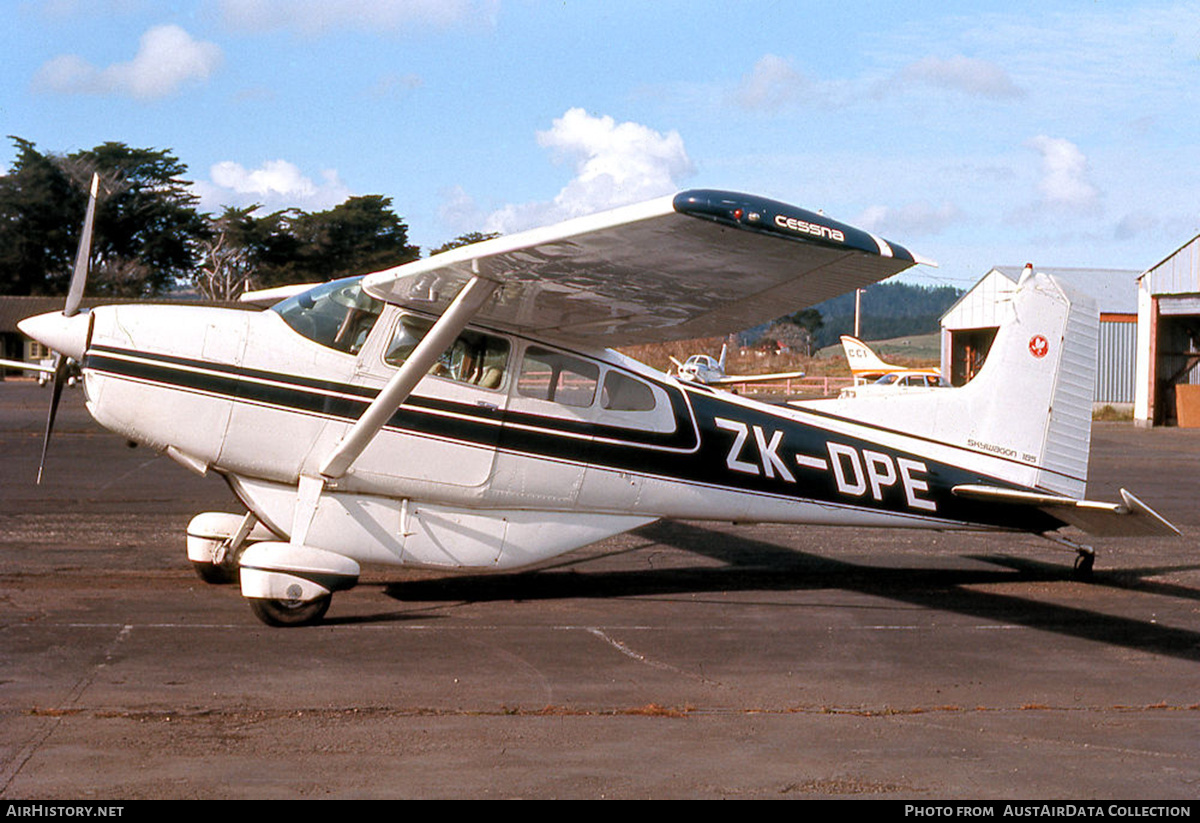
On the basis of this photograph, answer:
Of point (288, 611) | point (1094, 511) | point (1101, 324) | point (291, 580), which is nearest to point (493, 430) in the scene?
point (291, 580)

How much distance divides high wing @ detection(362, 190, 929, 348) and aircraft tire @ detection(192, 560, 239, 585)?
2685 millimetres

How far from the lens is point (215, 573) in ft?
29.1

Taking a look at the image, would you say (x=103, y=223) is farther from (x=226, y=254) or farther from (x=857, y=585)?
(x=857, y=585)

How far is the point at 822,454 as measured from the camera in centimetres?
941

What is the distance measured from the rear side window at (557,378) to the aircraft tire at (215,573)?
111 inches

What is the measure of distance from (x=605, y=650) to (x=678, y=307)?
8.03 ft

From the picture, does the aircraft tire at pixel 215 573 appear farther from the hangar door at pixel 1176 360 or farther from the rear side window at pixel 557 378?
the hangar door at pixel 1176 360

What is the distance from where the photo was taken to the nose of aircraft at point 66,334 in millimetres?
7797

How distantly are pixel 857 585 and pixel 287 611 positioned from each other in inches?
201

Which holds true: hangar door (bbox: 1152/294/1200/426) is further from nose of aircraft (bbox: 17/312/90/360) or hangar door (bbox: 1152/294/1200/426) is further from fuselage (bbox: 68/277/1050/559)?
nose of aircraft (bbox: 17/312/90/360)

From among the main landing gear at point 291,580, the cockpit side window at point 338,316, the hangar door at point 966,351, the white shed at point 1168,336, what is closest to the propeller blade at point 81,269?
the cockpit side window at point 338,316

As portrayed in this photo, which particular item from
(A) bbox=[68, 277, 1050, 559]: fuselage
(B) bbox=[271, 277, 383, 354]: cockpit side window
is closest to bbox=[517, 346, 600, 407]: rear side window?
(A) bbox=[68, 277, 1050, 559]: fuselage
